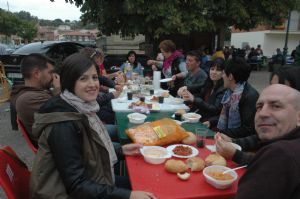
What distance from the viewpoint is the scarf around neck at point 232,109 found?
3023 millimetres

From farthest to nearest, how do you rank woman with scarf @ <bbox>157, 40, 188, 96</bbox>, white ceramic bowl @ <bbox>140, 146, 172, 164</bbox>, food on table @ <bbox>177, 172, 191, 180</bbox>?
woman with scarf @ <bbox>157, 40, 188, 96</bbox>
white ceramic bowl @ <bbox>140, 146, 172, 164</bbox>
food on table @ <bbox>177, 172, 191, 180</bbox>

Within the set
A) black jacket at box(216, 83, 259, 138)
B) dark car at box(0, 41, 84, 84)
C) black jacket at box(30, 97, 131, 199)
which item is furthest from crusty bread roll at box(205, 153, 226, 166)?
dark car at box(0, 41, 84, 84)

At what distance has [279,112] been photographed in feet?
4.57

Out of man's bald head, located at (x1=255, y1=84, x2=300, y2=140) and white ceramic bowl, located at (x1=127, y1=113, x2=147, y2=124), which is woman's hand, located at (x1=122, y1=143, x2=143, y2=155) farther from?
man's bald head, located at (x1=255, y1=84, x2=300, y2=140)

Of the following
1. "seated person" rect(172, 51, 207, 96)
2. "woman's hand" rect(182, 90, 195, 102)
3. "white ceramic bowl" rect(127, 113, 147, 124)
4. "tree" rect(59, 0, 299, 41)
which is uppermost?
"tree" rect(59, 0, 299, 41)

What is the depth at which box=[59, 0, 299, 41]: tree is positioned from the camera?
386 inches

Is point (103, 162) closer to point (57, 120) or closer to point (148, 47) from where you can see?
point (57, 120)

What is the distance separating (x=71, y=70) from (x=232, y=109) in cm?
191

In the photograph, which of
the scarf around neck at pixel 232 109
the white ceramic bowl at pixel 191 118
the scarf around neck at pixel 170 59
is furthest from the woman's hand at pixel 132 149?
the scarf around neck at pixel 170 59

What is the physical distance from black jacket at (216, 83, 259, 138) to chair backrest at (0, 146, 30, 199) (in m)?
2.06

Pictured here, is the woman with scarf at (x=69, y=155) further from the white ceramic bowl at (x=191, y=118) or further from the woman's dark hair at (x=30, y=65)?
Result: the white ceramic bowl at (x=191, y=118)

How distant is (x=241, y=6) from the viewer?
1095 centimetres

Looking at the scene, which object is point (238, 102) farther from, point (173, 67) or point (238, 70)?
point (173, 67)

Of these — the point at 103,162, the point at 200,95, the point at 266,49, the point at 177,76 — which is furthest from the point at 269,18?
the point at 266,49
